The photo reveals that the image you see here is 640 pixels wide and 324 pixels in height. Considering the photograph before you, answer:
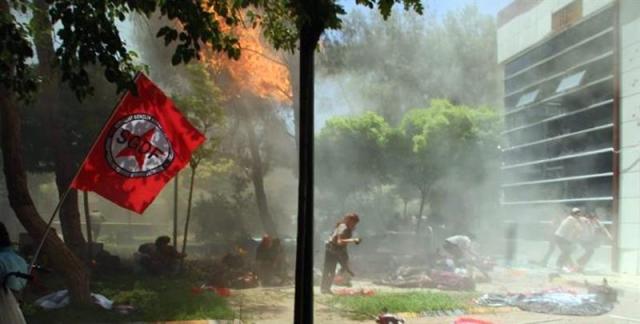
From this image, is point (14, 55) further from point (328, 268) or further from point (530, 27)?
point (530, 27)

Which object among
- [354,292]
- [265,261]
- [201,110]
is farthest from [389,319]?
[201,110]

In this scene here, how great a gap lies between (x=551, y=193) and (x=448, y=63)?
8.21 ft

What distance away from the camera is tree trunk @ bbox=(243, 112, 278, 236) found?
7.34 meters

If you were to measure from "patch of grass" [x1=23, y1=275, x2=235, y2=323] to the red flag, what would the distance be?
9.06 ft

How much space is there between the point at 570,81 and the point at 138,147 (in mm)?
6611

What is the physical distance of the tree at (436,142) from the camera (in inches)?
321

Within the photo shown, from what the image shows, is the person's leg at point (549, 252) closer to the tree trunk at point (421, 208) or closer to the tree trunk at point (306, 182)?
the tree trunk at point (421, 208)

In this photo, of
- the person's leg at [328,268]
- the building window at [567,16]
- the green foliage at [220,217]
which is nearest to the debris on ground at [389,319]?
the person's leg at [328,268]

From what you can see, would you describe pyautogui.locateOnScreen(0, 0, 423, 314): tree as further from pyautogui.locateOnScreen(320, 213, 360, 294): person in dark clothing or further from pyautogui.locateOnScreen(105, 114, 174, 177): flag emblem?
pyautogui.locateOnScreen(320, 213, 360, 294): person in dark clothing

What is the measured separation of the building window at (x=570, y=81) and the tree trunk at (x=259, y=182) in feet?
14.8

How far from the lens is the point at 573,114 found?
27.5ft

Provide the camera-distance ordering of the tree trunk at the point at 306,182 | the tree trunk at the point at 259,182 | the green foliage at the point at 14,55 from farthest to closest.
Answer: the tree trunk at the point at 259,182, the green foliage at the point at 14,55, the tree trunk at the point at 306,182

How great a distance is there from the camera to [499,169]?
8664mm

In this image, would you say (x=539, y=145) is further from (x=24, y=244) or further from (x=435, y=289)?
(x=24, y=244)
